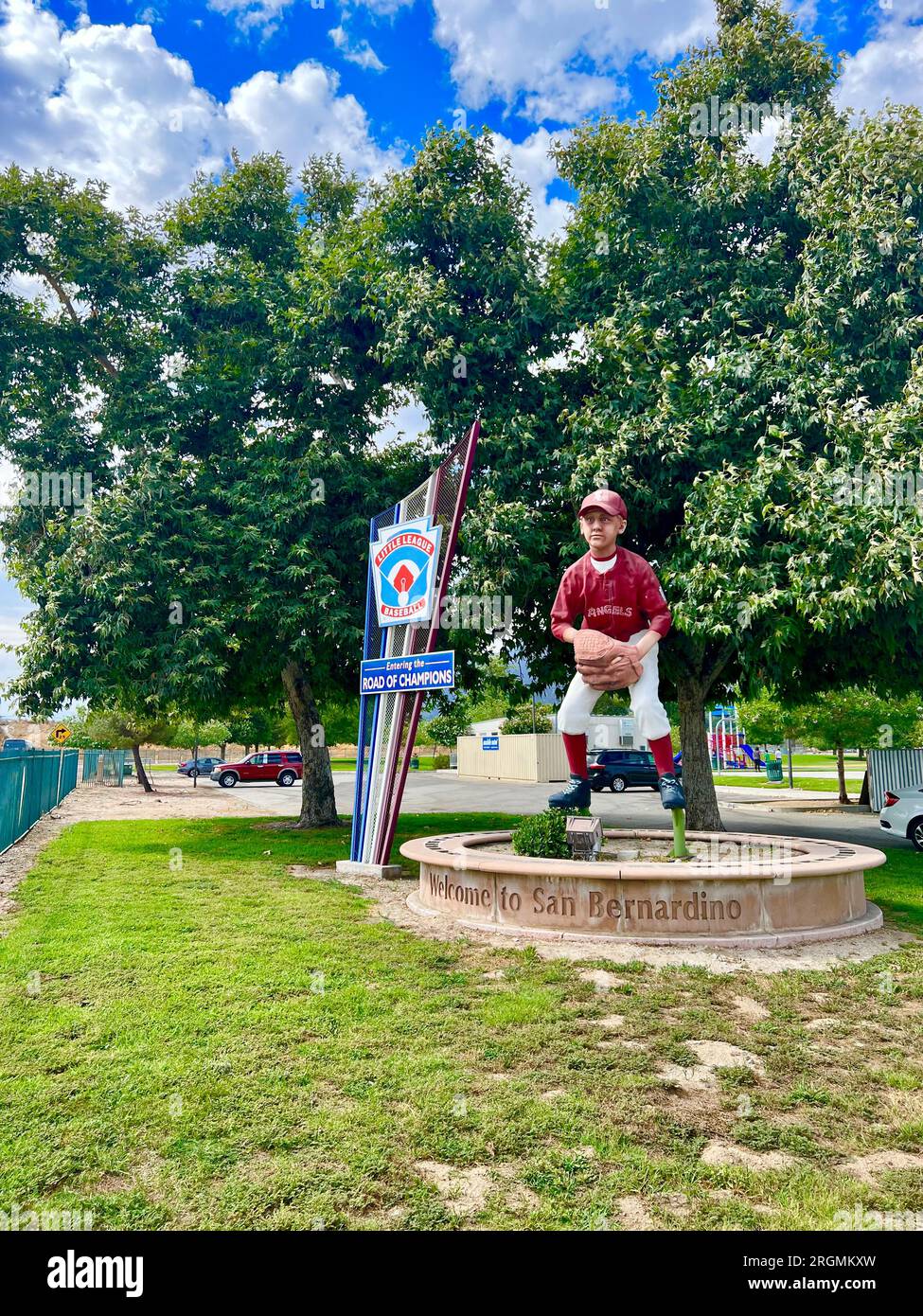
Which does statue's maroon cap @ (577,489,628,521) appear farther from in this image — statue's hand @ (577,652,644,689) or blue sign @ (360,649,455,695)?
blue sign @ (360,649,455,695)

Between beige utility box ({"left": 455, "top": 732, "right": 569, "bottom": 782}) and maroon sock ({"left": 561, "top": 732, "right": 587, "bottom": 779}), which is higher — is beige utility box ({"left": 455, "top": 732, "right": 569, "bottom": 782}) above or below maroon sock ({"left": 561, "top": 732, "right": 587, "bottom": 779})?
below

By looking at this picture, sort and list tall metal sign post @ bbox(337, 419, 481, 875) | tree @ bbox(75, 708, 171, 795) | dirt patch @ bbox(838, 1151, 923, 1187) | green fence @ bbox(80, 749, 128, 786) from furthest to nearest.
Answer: green fence @ bbox(80, 749, 128, 786)
tree @ bbox(75, 708, 171, 795)
tall metal sign post @ bbox(337, 419, 481, 875)
dirt patch @ bbox(838, 1151, 923, 1187)

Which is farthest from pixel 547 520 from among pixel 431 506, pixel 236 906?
pixel 236 906

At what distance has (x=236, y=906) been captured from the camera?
9.37 metres

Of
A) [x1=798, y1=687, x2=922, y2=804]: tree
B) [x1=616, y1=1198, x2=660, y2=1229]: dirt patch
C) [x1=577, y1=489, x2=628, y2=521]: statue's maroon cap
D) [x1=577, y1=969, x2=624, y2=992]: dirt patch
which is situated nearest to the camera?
[x1=616, y1=1198, x2=660, y2=1229]: dirt patch

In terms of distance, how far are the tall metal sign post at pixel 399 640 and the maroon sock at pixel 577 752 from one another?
181cm

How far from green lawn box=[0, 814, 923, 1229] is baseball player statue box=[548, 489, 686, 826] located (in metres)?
3.00

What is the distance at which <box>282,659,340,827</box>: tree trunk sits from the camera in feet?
62.6

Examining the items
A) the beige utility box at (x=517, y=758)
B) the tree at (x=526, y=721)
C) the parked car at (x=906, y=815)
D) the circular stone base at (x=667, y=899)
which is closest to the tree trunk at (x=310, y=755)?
the circular stone base at (x=667, y=899)

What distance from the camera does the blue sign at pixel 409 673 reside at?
34.7 feet

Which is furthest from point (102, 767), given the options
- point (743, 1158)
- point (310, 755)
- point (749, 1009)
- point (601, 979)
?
point (743, 1158)

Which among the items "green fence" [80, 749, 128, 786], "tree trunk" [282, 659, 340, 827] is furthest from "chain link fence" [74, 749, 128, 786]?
"tree trunk" [282, 659, 340, 827]
